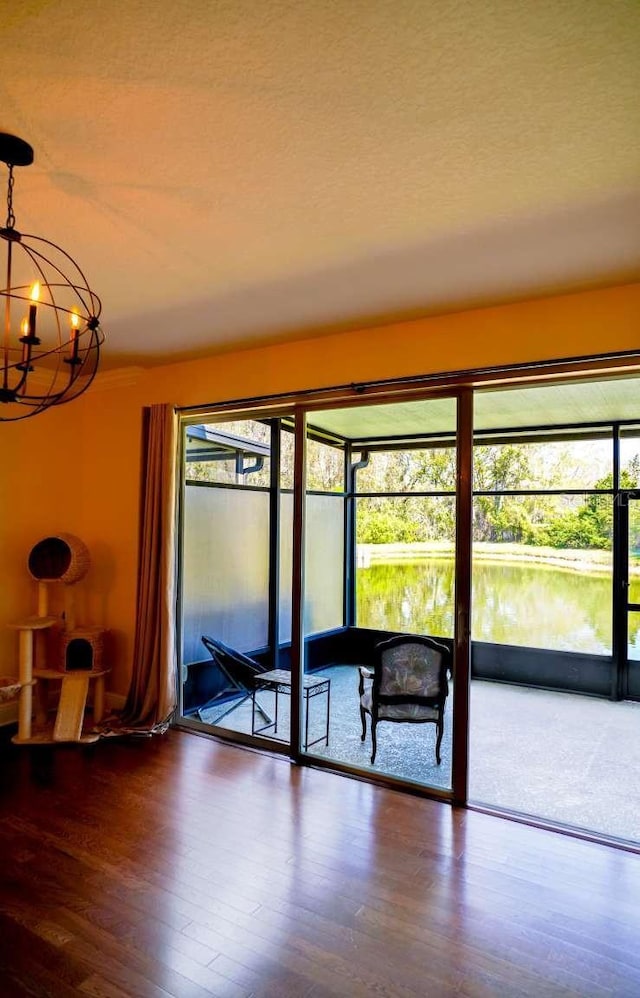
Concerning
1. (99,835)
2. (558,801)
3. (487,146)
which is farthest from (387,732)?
(487,146)

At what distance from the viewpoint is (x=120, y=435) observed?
4719 millimetres

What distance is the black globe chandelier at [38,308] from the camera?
5.82ft

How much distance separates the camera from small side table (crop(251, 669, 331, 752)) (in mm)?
3838

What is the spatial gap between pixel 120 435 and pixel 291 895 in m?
3.60

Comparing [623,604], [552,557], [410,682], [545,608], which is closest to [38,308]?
[410,682]

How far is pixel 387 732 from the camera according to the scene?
13.4 feet

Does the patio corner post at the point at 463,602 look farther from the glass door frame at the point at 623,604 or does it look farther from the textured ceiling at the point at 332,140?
the glass door frame at the point at 623,604

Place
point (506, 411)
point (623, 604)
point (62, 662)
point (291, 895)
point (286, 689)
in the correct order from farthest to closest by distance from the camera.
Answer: point (623, 604) < point (506, 411) < point (62, 662) < point (286, 689) < point (291, 895)

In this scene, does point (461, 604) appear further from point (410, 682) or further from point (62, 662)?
point (62, 662)

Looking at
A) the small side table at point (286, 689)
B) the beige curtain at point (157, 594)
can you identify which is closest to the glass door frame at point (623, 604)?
the small side table at point (286, 689)

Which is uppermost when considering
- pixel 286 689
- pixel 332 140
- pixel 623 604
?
pixel 332 140

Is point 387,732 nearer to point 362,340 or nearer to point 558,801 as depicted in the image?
point 558,801

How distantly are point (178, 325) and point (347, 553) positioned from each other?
1977 millimetres

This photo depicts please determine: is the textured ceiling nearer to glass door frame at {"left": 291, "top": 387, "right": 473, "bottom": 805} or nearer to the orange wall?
the orange wall
